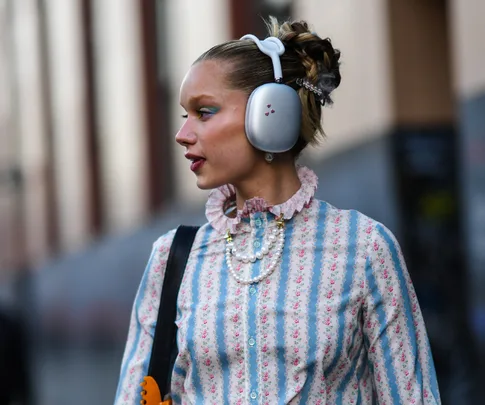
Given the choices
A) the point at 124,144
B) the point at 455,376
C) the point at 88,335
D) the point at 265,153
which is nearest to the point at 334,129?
the point at 455,376

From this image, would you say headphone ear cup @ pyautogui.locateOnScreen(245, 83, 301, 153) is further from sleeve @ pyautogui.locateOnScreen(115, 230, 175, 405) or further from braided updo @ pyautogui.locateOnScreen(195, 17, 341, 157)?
sleeve @ pyautogui.locateOnScreen(115, 230, 175, 405)

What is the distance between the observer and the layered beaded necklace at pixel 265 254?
3.16 metres

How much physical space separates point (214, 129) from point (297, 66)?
0.99 feet

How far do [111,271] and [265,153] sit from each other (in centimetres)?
1148

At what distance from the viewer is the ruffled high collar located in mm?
3227

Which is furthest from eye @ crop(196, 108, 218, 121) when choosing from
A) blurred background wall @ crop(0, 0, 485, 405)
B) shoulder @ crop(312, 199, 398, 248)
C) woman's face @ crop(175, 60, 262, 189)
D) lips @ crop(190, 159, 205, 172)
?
blurred background wall @ crop(0, 0, 485, 405)

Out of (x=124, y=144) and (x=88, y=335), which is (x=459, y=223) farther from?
(x=88, y=335)

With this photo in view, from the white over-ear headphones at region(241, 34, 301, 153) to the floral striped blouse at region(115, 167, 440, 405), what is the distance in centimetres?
17

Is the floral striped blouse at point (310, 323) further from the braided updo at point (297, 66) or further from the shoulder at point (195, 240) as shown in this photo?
the braided updo at point (297, 66)

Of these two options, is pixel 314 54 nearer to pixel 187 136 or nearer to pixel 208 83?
pixel 208 83

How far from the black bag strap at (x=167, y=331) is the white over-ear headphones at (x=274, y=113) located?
16.0 inches

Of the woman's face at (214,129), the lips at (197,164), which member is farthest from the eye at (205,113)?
the lips at (197,164)

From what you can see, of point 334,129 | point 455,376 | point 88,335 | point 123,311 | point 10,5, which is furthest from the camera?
point 10,5

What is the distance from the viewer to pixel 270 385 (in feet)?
10.0
